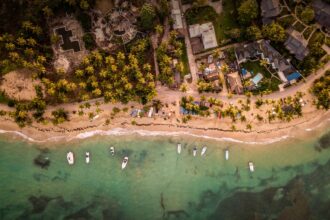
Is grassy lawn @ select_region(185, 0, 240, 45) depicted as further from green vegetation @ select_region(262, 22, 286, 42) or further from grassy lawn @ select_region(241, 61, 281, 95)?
grassy lawn @ select_region(241, 61, 281, 95)

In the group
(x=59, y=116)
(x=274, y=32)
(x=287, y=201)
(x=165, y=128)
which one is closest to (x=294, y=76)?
(x=274, y=32)

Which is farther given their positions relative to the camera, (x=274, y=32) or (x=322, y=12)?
(x=322, y=12)

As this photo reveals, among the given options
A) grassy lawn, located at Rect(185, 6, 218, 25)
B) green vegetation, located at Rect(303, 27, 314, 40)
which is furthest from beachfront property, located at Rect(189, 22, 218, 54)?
green vegetation, located at Rect(303, 27, 314, 40)

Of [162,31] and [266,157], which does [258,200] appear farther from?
[162,31]

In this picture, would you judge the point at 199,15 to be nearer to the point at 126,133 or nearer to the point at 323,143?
the point at 126,133

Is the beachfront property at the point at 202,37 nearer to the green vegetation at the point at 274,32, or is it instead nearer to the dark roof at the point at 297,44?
the green vegetation at the point at 274,32

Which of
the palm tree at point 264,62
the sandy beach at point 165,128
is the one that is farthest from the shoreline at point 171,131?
the palm tree at point 264,62
